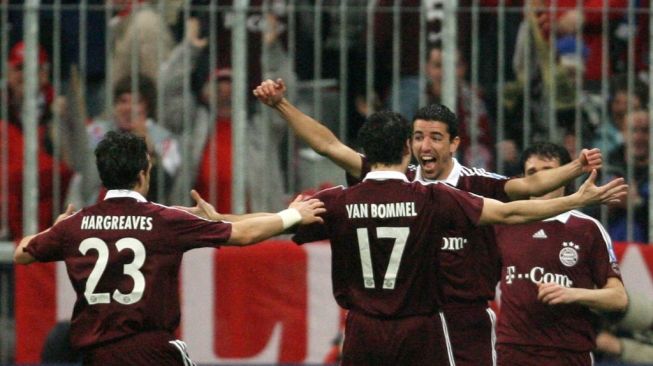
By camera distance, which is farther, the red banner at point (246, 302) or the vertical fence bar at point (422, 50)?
the red banner at point (246, 302)

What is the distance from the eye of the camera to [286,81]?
11578mm

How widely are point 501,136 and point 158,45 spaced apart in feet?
7.80

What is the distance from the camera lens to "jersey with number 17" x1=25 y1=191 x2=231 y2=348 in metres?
8.08

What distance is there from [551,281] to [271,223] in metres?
2.04

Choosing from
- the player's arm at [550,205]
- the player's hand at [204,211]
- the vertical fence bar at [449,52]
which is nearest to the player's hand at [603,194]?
the player's arm at [550,205]

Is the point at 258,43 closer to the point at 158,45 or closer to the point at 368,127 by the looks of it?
the point at 158,45

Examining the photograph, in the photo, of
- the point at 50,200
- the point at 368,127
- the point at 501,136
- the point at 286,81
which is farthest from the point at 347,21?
the point at 368,127

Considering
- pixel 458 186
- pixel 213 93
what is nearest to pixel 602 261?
pixel 458 186

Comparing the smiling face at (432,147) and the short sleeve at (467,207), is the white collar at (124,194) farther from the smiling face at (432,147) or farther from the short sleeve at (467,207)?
the smiling face at (432,147)

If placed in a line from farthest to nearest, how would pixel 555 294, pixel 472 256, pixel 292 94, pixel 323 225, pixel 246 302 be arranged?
1. pixel 246 302
2. pixel 292 94
3. pixel 472 256
4. pixel 555 294
5. pixel 323 225

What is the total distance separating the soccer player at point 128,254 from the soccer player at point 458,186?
1146mm

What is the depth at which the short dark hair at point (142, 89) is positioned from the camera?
11695mm

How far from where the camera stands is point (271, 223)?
825 centimetres

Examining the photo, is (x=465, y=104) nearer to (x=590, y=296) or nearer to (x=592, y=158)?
(x=590, y=296)
